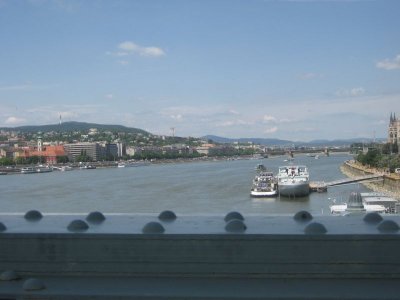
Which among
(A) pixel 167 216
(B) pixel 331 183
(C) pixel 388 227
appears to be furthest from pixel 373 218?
(B) pixel 331 183

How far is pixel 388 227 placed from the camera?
8.92 feet

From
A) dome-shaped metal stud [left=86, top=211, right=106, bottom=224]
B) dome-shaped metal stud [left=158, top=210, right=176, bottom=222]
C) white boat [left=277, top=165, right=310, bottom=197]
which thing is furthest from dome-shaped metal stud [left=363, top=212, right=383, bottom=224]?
white boat [left=277, top=165, right=310, bottom=197]

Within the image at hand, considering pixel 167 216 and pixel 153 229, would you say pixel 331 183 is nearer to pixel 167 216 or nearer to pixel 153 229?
pixel 167 216

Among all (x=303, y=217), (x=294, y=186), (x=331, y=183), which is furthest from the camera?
(x=331, y=183)

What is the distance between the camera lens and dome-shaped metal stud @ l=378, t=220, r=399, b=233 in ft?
8.87

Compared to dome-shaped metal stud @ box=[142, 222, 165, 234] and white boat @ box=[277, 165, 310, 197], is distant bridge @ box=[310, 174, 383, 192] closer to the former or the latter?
white boat @ box=[277, 165, 310, 197]

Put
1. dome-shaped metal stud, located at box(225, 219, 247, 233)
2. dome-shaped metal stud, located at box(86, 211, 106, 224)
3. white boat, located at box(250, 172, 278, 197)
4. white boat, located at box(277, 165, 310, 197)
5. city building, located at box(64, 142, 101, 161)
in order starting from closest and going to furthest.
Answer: dome-shaped metal stud, located at box(225, 219, 247, 233)
dome-shaped metal stud, located at box(86, 211, 106, 224)
white boat, located at box(250, 172, 278, 197)
white boat, located at box(277, 165, 310, 197)
city building, located at box(64, 142, 101, 161)

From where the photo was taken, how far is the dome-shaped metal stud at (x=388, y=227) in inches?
106
